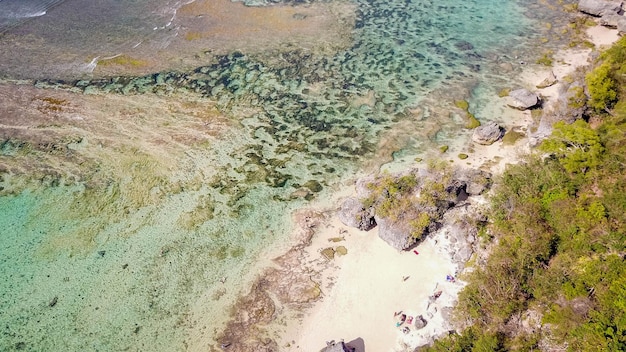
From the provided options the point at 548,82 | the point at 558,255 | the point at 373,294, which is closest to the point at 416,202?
the point at 373,294

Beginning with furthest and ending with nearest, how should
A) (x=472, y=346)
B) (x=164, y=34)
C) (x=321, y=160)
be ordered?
1. (x=164, y=34)
2. (x=321, y=160)
3. (x=472, y=346)

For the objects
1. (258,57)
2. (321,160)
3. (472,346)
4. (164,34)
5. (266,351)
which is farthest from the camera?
(164,34)

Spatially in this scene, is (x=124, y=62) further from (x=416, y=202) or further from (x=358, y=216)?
(x=416, y=202)

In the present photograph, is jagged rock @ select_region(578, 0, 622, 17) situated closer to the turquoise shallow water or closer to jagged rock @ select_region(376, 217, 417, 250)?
the turquoise shallow water

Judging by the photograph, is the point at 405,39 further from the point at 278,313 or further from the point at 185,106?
the point at 278,313

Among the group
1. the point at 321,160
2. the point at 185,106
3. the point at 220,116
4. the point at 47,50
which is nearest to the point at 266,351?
the point at 321,160

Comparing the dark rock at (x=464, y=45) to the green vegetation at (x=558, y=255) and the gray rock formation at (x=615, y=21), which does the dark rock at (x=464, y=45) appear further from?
the green vegetation at (x=558, y=255)

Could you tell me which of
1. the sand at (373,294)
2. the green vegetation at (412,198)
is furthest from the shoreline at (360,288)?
the green vegetation at (412,198)
